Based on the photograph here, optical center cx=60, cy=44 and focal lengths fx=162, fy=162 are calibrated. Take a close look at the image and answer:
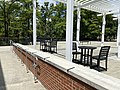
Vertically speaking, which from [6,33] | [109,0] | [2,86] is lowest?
[2,86]

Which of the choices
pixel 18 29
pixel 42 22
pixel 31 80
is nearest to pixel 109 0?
pixel 31 80

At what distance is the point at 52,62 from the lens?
3.49m

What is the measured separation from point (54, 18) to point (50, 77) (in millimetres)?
23934

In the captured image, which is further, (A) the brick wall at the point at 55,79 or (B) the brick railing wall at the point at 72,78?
(A) the brick wall at the point at 55,79

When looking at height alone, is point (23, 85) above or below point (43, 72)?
below

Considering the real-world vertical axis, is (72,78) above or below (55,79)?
above

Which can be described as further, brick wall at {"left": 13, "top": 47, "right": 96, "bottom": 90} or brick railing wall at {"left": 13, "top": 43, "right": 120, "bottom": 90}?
brick wall at {"left": 13, "top": 47, "right": 96, "bottom": 90}

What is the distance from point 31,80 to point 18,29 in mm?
16382

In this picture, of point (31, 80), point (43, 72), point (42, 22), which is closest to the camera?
point (43, 72)

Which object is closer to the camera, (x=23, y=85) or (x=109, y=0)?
(x=23, y=85)

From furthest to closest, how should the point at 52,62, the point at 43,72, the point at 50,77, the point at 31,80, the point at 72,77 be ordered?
the point at 31,80, the point at 43,72, the point at 50,77, the point at 52,62, the point at 72,77

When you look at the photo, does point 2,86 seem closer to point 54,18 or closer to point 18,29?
point 18,29

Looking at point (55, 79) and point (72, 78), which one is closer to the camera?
point (72, 78)

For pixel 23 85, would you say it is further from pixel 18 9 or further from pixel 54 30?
pixel 54 30
